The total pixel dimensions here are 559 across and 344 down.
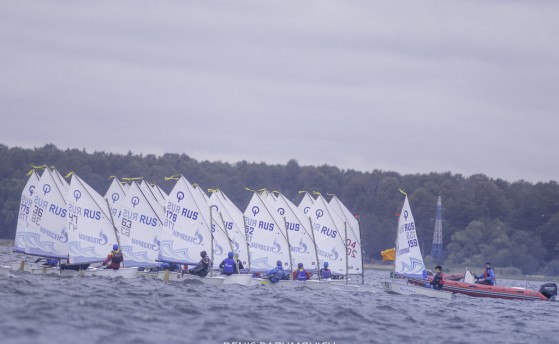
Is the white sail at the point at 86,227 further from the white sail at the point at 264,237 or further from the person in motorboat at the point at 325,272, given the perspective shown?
the person in motorboat at the point at 325,272

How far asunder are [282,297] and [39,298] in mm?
12053

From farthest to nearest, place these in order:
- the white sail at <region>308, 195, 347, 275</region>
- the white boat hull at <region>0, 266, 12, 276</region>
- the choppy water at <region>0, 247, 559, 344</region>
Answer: the white sail at <region>308, 195, 347, 275</region>, the white boat hull at <region>0, 266, 12, 276</region>, the choppy water at <region>0, 247, 559, 344</region>

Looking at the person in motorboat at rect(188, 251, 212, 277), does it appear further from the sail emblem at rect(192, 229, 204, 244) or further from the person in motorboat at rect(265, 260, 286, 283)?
the person in motorboat at rect(265, 260, 286, 283)

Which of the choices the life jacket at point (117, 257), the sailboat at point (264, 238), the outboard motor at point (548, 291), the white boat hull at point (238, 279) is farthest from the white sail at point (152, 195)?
the outboard motor at point (548, 291)

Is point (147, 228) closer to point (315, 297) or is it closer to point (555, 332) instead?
point (315, 297)

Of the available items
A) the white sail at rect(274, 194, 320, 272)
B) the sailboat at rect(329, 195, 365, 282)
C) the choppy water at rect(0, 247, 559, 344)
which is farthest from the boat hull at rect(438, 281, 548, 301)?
the white sail at rect(274, 194, 320, 272)

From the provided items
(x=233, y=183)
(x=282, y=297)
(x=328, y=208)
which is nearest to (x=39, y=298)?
(x=282, y=297)

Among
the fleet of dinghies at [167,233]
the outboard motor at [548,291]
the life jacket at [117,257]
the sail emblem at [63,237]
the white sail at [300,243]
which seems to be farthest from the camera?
the white sail at [300,243]

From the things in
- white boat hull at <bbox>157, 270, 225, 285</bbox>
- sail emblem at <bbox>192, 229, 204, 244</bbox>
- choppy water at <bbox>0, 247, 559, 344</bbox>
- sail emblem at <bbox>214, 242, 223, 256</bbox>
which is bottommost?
choppy water at <bbox>0, 247, 559, 344</bbox>

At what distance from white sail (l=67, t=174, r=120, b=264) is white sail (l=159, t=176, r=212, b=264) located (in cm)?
291

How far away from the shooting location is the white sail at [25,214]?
186ft

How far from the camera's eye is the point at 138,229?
57.7 metres

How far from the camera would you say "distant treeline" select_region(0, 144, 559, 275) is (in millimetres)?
143625

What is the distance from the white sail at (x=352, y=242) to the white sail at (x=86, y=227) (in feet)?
48.9
